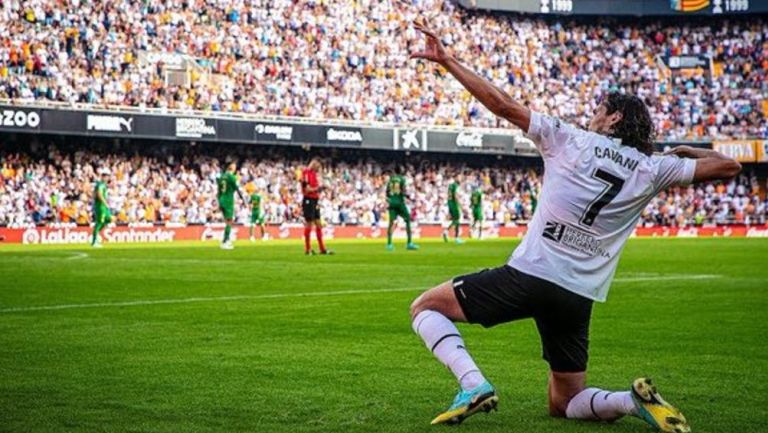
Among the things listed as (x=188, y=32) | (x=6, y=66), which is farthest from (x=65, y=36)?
(x=188, y=32)

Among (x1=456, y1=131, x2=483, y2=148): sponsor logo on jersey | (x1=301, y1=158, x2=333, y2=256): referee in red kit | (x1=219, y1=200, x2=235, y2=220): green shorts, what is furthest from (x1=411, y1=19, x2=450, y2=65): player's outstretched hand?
(x1=456, y1=131, x2=483, y2=148): sponsor logo on jersey

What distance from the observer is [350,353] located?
32.6ft

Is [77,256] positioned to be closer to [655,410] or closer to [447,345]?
[447,345]

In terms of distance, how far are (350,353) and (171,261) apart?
16.2 meters

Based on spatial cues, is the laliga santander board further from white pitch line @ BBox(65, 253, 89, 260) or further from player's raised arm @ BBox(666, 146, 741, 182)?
player's raised arm @ BBox(666, 146, 741, 182)

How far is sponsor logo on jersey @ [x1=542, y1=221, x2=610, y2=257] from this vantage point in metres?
6.42

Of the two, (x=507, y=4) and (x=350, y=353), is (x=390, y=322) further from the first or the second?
(x=507, y=4)

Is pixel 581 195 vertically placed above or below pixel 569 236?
above

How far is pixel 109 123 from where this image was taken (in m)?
45.5

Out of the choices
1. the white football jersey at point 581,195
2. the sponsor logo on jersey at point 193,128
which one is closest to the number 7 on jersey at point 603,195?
the white football jersey at point 581,195

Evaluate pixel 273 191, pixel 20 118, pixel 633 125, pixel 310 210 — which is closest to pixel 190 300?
pixel 633 125

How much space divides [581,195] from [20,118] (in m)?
39.5

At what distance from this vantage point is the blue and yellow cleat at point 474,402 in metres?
6.16

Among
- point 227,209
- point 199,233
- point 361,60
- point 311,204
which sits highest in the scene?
point 361,60
